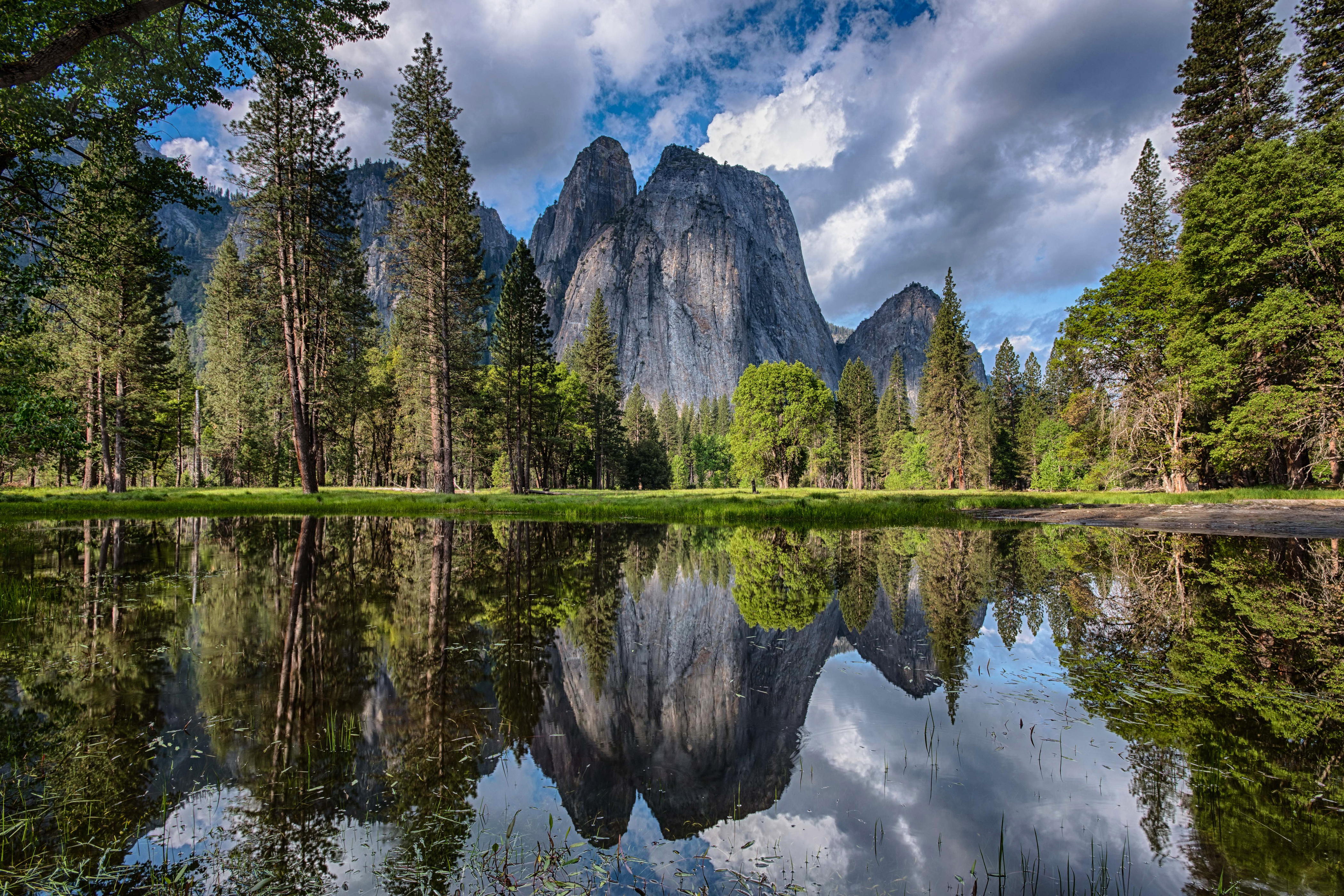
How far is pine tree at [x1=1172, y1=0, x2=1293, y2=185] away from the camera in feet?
88.2

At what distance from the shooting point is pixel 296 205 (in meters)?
27.9

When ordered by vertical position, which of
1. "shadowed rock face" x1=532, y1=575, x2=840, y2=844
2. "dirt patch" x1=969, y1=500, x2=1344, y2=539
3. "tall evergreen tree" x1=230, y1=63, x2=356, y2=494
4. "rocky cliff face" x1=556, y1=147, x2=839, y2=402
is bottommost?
"dirt patch" x1=969, y1=500, x2=1344, y2=539

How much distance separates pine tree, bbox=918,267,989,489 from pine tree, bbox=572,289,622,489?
114ft

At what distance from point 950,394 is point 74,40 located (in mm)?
61236

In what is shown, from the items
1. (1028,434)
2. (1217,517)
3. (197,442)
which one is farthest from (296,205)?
(1028,434)

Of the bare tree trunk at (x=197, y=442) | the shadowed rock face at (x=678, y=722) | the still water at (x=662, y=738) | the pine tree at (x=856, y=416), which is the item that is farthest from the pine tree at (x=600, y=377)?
the shadowed rock face at (x=678, y=722)

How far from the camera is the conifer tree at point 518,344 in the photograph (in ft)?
132

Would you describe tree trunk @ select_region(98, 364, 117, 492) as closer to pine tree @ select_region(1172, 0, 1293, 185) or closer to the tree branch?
the tree branch

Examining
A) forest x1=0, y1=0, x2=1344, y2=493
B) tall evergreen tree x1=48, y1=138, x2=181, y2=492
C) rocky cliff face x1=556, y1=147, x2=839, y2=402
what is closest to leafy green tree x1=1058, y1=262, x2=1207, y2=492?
forest x1=0, y1=0, x2=1344, y2=493

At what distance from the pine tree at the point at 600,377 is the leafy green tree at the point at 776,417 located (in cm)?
1529

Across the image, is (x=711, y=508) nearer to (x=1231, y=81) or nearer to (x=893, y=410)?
(x=1231, y=81)

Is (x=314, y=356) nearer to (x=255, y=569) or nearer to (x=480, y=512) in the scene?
(x=480, y=512)

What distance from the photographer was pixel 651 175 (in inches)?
7633

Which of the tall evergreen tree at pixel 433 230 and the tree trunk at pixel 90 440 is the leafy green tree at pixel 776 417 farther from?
the tree trunk at pixel 90 440
